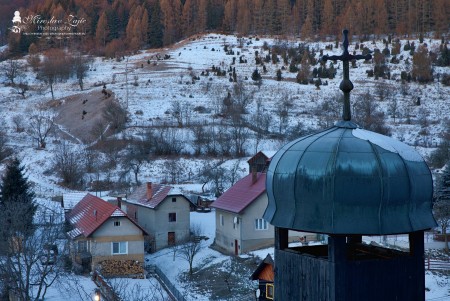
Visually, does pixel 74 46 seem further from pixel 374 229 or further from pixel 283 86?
pixel 374 229

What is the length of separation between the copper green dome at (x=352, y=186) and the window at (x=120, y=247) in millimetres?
24387

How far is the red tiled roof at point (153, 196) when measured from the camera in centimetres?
3550

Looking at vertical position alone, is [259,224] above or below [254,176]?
below

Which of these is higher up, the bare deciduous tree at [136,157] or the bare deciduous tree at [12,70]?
the bare deciduous tree at [12,70]

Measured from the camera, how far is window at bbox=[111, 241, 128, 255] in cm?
3123

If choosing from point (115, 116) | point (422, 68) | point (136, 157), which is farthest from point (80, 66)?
point (422, 68)

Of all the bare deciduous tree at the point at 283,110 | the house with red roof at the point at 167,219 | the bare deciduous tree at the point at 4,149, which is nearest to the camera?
the house with red roof at the point at 167,219

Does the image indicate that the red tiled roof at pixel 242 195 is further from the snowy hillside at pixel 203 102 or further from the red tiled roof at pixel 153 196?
the snowy hillside at pixel 203 102

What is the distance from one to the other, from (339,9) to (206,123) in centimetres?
5153

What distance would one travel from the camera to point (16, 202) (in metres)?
30.1

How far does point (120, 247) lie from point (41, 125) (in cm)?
3496

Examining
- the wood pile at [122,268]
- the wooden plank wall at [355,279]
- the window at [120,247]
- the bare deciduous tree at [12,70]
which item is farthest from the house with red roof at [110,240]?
the bare deciduous tree at [12,70]

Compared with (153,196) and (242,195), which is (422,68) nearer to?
(153,196)

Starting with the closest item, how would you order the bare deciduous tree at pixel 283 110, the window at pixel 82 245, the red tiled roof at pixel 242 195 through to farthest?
the window at pixel 82 245
the red tiled roof at pixel 242 195
the bare deciduous tree at pixel 283 110
